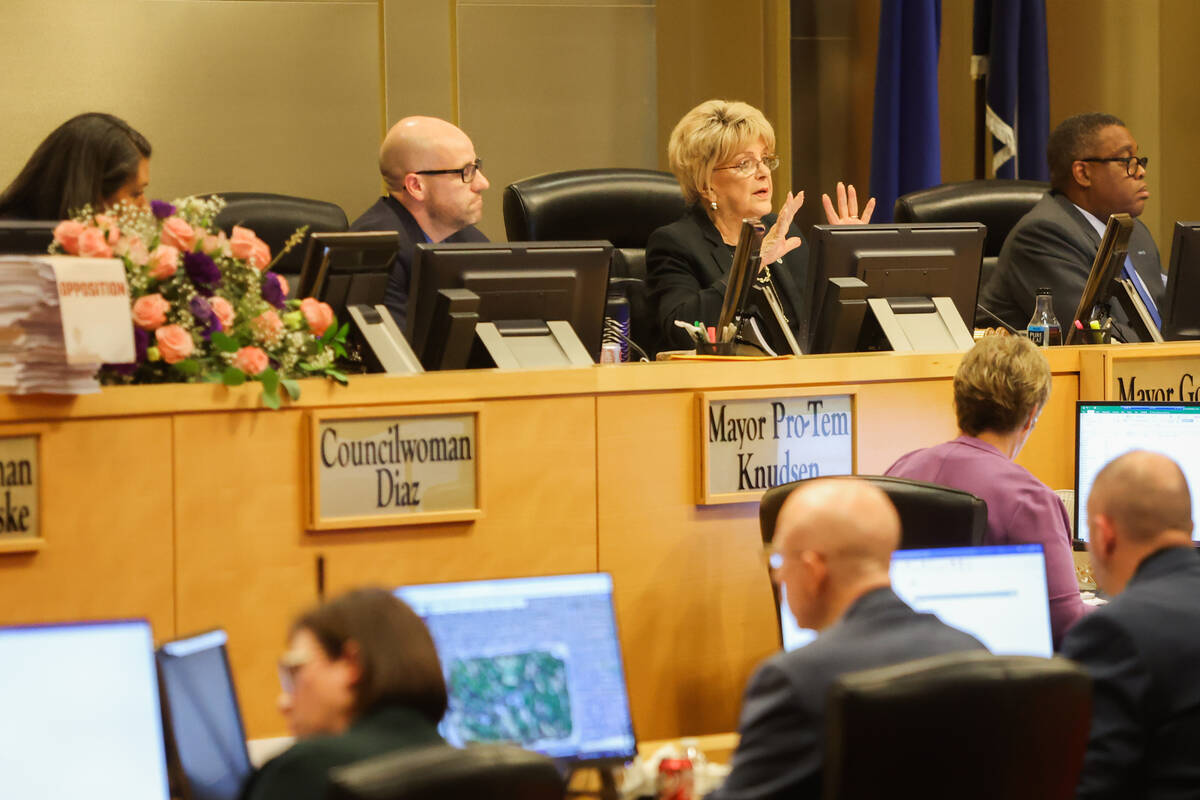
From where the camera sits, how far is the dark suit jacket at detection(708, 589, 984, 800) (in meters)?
1.73

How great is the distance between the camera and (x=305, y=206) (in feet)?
15.0

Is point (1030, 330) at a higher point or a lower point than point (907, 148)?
lower

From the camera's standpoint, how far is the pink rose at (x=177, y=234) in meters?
2.52

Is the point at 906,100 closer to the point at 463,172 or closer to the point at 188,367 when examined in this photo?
the point at 463,172

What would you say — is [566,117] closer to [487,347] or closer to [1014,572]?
[487,347]

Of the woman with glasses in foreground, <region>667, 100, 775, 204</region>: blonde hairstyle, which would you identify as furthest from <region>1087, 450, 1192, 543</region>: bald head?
<region>667, 100, 775, 204</region>: blonde hairstyle

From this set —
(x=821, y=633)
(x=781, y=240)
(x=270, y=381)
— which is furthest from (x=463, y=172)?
(x=821, y=633)

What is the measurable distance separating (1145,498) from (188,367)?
4.63 feet

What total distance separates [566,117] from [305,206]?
1.73 metres

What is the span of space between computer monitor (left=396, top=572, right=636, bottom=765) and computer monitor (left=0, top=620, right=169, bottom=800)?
41 cm

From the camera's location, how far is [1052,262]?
446 centimetres

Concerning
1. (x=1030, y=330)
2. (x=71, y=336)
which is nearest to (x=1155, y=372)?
(x=1030, y=330)

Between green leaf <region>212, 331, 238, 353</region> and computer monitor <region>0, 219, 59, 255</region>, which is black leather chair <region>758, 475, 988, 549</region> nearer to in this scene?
green leaf <region>212, 331, 238, 353</region>

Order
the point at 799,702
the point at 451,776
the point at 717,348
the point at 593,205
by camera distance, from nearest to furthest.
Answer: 1. the point at 451,776
2. the point at 799,702
3. the point at 717,348
4. the point at 593,205
